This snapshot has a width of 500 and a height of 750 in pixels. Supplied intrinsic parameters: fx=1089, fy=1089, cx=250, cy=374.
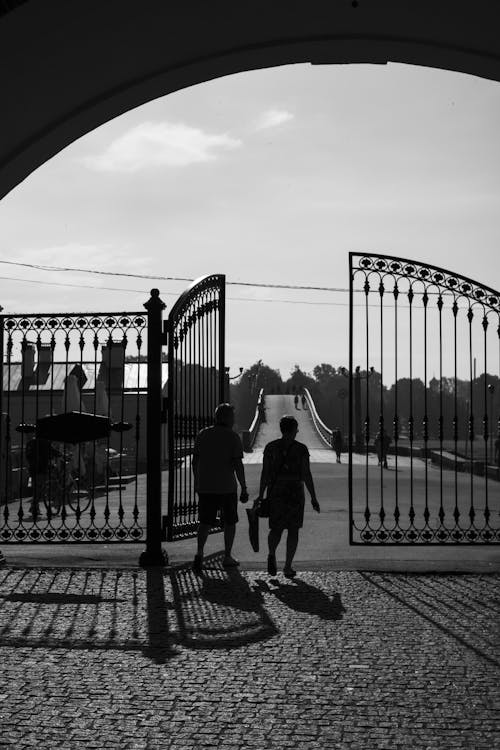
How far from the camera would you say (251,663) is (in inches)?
256

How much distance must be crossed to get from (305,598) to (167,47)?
4477mm

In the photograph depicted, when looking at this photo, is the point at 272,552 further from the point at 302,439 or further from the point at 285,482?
the point at 302,439

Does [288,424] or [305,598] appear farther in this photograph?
[288,424]

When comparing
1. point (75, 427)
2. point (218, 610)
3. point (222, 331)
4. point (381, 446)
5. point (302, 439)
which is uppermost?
point (222, 331)

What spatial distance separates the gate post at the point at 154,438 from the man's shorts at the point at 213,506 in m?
0.66

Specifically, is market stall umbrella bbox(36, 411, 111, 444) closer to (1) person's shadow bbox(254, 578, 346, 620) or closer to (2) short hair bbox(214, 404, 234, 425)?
(2) short hair bbox(214, 404, 234, 425)

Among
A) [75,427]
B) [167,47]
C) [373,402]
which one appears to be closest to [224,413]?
[75,427]

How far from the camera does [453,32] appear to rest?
7762 mm

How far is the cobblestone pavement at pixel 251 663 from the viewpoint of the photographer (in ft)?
16.7

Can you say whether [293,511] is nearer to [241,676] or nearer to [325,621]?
[325,621]

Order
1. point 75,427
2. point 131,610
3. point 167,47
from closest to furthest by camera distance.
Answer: point 167,47, point 131,610, point 75,427

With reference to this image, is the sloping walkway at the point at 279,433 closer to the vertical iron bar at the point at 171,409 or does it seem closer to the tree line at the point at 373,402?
the tree line at the point at 373,402

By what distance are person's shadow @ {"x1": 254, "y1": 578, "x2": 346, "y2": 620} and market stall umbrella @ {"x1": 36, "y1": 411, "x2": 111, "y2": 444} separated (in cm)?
288

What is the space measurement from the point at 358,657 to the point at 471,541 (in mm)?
5470
